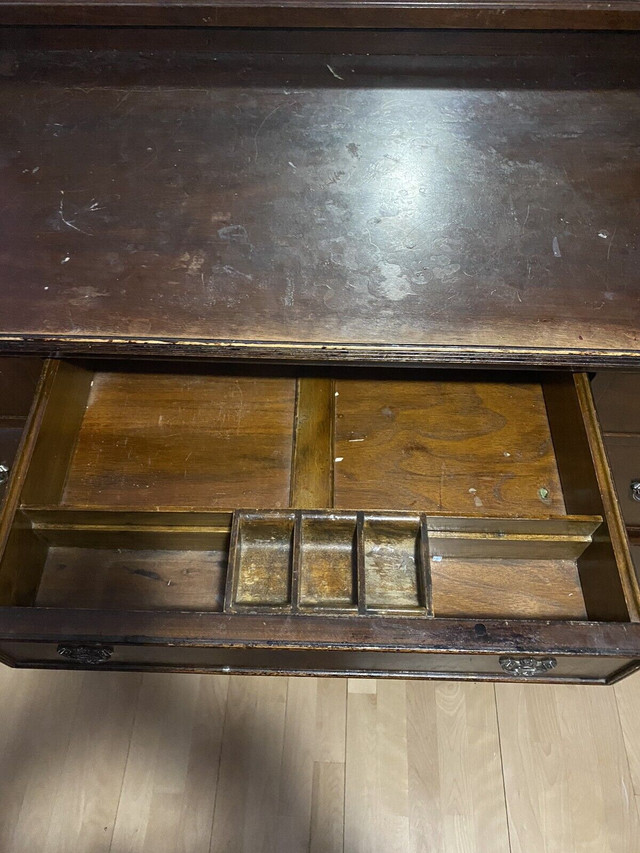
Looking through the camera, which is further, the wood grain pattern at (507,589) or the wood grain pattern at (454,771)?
the wood grain pattern at (454,771)

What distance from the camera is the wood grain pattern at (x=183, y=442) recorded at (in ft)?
2.92

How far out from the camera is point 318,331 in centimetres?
64

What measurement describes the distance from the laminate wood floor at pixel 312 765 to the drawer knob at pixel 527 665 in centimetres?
38

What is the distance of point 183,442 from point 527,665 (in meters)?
0.57

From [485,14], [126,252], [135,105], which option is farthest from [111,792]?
[485,14]

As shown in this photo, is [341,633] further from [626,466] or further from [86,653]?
[626,466]

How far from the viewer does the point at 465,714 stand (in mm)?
1081

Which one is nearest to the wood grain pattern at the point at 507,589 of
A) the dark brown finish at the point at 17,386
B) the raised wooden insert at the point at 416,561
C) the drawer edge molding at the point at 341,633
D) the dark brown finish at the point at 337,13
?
the raised wooden insert at the point at 416,561

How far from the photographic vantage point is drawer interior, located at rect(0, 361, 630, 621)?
2.63 feet

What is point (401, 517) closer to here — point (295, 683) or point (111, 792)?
point (295, 683)

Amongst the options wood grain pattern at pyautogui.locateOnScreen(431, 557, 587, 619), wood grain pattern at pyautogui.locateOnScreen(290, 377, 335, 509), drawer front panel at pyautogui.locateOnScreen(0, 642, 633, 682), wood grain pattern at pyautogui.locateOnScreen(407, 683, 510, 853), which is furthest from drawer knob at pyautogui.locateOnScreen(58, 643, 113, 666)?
wood grain pattern at pyautogui.locateOnScreen(407, 683, 510, 853)

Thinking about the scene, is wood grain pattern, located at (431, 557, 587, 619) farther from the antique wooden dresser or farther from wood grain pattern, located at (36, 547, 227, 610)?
wood grain pattern, located at (36, 547, 227, 610)

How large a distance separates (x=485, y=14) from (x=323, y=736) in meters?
1.14

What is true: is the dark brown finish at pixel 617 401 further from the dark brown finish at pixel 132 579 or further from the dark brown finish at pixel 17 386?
the dark brown finish at pixel 17 386
